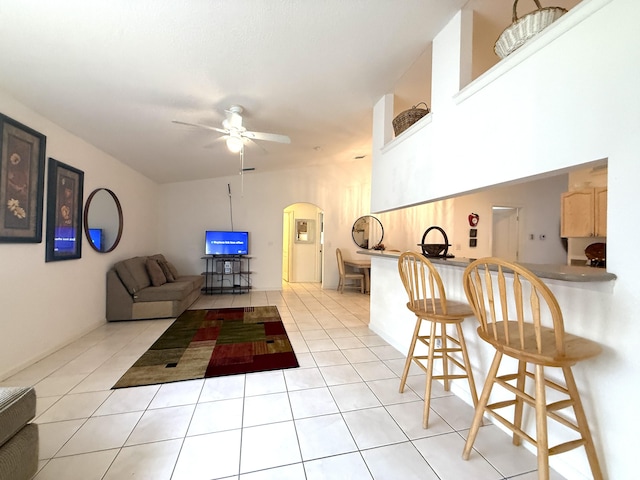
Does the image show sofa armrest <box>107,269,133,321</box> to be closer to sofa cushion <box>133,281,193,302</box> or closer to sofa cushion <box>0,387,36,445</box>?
sofa cushion <box>133,281,193,302</box>

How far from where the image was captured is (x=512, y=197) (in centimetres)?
526

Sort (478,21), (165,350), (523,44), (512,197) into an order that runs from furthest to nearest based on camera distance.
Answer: (512,197)
(165,350)
(478,21)
(523,44)

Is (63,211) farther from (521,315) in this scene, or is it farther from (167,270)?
(521,315)

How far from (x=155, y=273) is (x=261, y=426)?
353 cm

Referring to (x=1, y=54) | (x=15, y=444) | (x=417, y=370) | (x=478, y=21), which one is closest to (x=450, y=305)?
(x=417, y=370)

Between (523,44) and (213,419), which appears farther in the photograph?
(213,419)

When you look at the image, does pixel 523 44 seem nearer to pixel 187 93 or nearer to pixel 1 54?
pixel 187 93

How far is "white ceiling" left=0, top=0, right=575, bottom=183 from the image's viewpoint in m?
1.58

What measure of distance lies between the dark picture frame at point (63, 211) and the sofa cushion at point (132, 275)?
69cm

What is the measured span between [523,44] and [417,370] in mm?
2485

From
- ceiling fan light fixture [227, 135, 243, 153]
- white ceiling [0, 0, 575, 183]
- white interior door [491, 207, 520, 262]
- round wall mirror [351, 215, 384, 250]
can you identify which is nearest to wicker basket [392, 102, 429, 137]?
white ceiling [0, 0, 575, 183]

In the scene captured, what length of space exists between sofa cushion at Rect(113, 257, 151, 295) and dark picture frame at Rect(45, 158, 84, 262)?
0.69 meters

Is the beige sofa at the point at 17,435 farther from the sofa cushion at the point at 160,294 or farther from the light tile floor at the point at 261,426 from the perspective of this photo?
the sofa cushion at the point at 160,294

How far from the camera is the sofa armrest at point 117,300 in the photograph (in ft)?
12.0
